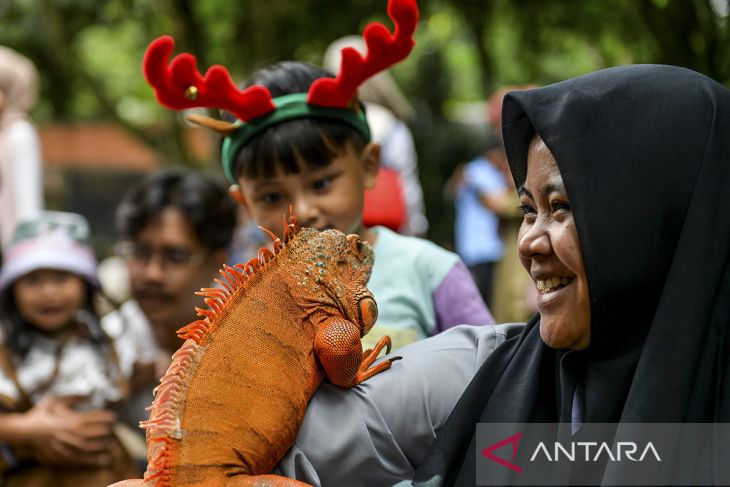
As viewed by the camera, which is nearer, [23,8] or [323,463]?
[323,463]

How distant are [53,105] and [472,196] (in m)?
11.2

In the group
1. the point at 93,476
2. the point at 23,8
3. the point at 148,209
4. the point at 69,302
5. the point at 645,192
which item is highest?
the point at 23,8

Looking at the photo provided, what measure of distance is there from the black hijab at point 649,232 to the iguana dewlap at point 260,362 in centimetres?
43

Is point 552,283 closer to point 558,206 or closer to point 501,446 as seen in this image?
point 558,206

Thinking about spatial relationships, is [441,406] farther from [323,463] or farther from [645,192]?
[645,192]

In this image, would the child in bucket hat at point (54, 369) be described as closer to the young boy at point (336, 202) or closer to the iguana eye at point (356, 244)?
the young boy at point (336, 202)

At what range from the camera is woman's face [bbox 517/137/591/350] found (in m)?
1.97

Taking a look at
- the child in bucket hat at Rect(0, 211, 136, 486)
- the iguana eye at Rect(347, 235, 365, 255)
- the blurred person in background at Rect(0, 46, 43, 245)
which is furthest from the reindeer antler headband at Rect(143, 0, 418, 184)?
the blurred person in background at Rect(0, 46, 43, 245)

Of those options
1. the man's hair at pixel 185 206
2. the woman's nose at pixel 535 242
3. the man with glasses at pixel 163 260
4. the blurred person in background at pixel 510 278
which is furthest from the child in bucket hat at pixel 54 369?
the blurred person in background at pixel 510 278

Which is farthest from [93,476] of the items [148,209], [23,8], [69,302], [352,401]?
[23,8]

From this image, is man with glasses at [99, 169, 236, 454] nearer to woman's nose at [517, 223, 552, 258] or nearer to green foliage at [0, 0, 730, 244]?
green foliage at [0, 0, 730, 244]

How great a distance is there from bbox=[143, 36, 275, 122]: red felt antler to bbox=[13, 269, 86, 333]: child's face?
5.82 ft

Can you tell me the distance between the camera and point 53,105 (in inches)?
664

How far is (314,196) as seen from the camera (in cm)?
316
